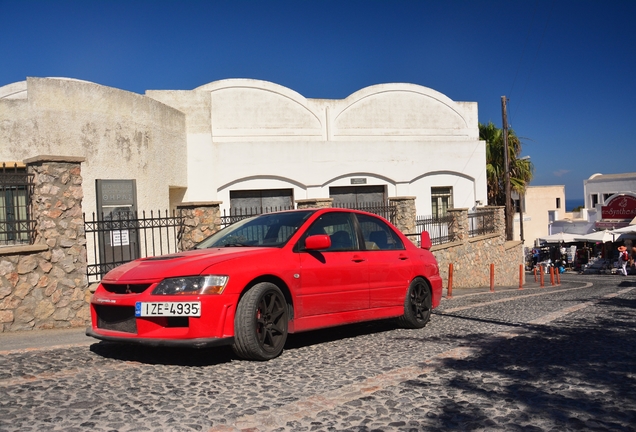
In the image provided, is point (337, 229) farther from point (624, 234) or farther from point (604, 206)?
point (604, 206)

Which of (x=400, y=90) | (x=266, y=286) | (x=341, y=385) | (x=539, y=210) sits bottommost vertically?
(x=341, y=385)

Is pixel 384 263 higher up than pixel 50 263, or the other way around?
pixel 50 263

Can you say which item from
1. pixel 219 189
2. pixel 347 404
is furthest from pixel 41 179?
pixel 219 189

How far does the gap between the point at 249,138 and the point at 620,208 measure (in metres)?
36.0

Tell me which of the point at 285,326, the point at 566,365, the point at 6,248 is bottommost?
the point at 566,365

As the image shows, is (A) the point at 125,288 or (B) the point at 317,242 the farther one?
(B) the point at 317,242

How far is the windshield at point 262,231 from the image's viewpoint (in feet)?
24.2

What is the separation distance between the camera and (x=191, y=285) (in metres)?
6.13

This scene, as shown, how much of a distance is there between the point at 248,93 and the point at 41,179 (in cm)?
1461

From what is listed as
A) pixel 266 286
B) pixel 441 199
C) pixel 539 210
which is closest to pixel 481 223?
pixel 441 199

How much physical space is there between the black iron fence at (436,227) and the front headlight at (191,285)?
14.2 m

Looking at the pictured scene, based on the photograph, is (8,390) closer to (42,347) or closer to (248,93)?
(42,347)

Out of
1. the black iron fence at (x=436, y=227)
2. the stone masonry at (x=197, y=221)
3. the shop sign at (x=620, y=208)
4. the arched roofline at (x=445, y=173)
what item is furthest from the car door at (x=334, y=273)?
the shop sign at (x=620, y=208)

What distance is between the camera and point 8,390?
5.35m
